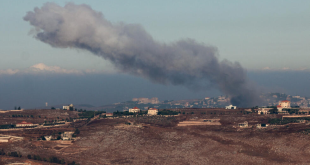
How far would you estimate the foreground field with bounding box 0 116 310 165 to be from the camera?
12756cm

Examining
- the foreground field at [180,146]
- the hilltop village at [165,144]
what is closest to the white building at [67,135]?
the hilltop village at [165,144]

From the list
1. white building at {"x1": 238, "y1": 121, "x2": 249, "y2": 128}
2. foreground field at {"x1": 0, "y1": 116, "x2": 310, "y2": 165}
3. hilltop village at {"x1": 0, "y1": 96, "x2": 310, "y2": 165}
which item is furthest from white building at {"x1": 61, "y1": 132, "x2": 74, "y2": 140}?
white building at {"x1": 238, "y1": 121, "x2": 249, "y2": 128}

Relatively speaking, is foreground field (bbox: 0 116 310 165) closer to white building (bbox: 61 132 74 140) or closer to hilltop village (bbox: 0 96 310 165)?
hilltop village (bbox: 0 96 310 165)

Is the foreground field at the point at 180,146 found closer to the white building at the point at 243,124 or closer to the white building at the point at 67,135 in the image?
the white building at the point at 67,135

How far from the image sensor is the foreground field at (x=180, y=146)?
127562 millimetres

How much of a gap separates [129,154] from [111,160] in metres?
9.54

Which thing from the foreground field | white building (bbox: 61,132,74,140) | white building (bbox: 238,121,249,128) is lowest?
the foreground field

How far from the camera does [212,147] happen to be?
466 feet

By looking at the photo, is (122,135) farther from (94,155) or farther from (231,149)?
(231,149)

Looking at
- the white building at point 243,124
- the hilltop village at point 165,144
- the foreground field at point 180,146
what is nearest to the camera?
the foreground field at point 180,146

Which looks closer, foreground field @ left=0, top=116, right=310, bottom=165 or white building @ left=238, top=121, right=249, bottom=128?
foreground field @ left=0, top=116, right=310, bottom=165

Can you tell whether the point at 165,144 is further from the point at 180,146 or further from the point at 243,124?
the point at 243,124

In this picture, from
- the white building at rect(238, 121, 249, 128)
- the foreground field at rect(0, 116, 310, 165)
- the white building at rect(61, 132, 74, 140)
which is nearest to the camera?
the foreground field at rect(0, 116, 310, 165)

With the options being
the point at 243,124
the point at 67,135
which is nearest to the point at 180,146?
the point at 243,124
